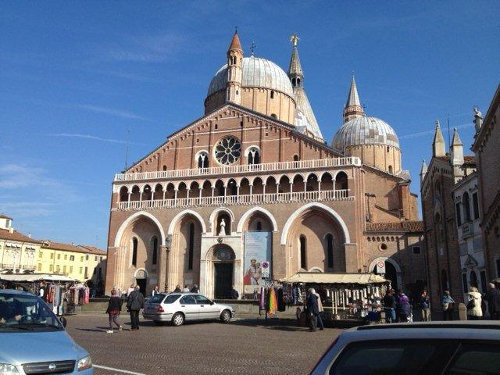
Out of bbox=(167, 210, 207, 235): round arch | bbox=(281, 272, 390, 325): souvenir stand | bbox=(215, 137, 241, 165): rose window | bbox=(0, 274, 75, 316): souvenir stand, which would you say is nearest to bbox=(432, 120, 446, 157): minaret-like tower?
bbox=(281, 272, 390, 325): souvenir stand

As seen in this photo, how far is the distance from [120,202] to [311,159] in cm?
1604

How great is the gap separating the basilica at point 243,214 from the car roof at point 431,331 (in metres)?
29.4

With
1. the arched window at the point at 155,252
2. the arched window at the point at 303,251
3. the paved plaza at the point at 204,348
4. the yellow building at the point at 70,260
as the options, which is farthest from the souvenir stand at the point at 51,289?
the yellow building at the point at 70,260

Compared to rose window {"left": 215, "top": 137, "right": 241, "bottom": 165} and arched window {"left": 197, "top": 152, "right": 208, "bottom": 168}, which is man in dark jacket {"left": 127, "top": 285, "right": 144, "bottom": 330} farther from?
arched window {"left": 197, "top": 152, "right": 208, "bottom": 168}

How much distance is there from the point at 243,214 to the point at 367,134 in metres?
22.8

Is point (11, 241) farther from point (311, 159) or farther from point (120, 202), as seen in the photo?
point (311, 159)

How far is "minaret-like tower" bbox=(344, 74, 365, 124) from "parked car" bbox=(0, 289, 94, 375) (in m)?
58.8

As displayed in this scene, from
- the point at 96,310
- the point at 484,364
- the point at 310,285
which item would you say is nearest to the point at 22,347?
the point at 484,364

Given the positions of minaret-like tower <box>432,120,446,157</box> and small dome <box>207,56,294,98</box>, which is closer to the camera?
minaret-like tower <box>432,120,446,157</box>

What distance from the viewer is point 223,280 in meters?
35.2

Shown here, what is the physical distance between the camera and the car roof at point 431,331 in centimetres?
284

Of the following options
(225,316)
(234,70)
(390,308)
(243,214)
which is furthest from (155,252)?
(390,308)

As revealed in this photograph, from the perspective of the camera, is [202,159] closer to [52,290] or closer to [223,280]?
[223,280]

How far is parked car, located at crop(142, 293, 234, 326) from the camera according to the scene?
1809cm
